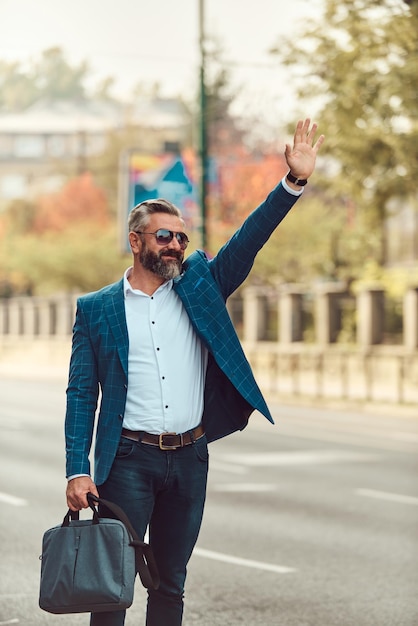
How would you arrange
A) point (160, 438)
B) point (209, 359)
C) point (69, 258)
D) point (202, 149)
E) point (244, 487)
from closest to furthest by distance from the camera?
point (160, 438)
point (209, 359)
point (244, 487)
point (202, 149)
point (69, 258)

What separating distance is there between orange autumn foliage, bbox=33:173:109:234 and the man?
78892 millimetres

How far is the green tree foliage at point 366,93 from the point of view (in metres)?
25.0

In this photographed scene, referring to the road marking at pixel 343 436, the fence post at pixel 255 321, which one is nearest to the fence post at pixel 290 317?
the fence post at pixel 255 321

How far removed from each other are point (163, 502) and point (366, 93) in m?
21.2

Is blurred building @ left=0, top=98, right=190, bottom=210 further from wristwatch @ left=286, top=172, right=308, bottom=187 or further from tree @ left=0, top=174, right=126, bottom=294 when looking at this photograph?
wristwatch @ left=286, top=172, right=308, bottom=187

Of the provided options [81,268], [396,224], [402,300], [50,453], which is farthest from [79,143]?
[50,453]

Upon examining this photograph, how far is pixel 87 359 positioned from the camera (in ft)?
18.5

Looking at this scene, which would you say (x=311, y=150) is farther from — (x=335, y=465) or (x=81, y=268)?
(x=81, y=268)

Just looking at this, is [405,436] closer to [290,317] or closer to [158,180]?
[290,317]

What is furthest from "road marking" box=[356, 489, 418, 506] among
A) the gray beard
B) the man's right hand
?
the man's right hand

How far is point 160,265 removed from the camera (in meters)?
5.59

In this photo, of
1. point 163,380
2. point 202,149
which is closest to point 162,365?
point 163,380

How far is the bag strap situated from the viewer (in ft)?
17.6

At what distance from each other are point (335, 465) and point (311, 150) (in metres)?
11.2
